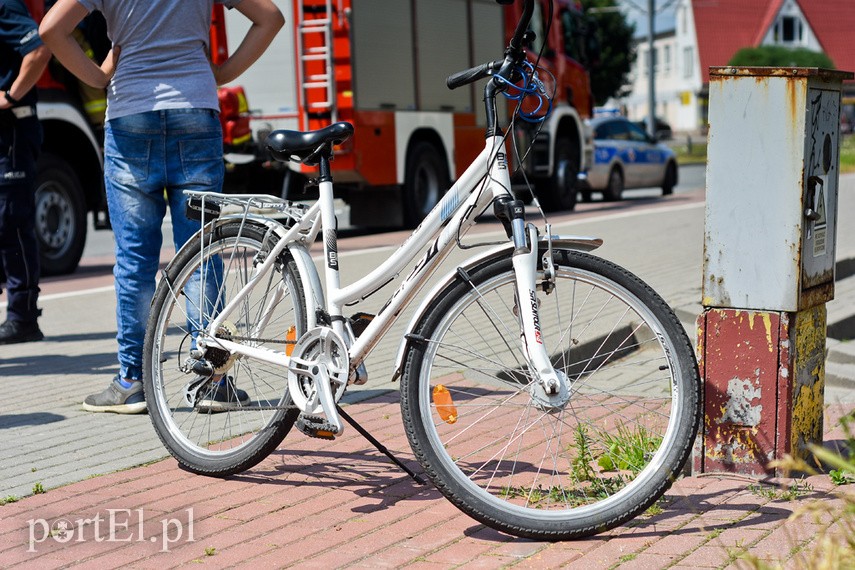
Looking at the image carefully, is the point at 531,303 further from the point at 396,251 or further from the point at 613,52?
the point at 613,52

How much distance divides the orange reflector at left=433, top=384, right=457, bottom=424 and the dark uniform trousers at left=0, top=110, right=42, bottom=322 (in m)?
4.50

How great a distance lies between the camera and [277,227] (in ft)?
14.5

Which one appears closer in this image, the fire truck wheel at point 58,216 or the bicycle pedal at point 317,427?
the bicycle pedal at point 317,427

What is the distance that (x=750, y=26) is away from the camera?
93125 millimetres

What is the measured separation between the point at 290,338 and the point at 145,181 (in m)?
1.30

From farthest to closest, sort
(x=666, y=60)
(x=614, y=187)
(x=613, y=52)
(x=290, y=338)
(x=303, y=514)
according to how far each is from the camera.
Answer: (x=666, y=60) < (x=613, y=52) < (x=614, y=187) < (x=290, y=338) < (x=303, y=514)

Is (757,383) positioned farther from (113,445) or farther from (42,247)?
(42,247)

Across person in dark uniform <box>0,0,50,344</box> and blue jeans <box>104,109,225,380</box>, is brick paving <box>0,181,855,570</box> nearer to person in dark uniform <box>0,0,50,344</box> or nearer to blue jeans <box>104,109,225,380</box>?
blue jeans <box>104,109,225,380</box>

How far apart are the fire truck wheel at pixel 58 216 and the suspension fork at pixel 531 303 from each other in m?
8.01

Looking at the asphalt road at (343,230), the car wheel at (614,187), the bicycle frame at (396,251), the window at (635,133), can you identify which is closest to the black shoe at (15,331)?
the bicycle frame at (396,251)

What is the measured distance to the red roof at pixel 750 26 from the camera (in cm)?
9225

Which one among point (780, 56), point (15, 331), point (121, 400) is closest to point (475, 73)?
point (121, 400)

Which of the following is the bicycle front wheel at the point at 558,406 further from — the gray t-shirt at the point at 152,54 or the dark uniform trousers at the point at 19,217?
the dark uniform trousers at the point at 19,217

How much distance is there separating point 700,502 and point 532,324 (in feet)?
2.65
